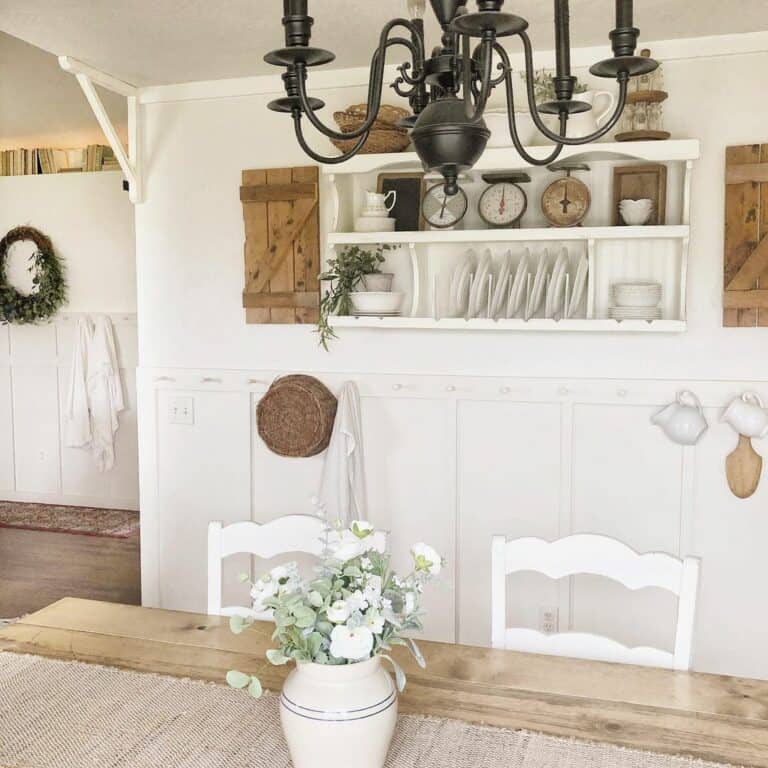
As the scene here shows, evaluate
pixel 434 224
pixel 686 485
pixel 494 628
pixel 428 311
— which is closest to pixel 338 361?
pixel 428 311

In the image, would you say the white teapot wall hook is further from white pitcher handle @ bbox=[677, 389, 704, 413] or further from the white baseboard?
the white baseboard

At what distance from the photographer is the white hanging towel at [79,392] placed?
539cm

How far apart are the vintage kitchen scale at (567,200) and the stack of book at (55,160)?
3.44 meters

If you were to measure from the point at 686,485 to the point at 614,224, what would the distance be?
2.95 ft

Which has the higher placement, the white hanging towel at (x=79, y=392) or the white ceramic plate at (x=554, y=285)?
the white ceramic plate at (x=554, y=285)

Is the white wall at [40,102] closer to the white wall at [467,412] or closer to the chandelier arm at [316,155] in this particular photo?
the white wall at [467,412]

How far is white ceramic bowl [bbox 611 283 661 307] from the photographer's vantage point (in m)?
2.77

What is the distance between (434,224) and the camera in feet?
9.91

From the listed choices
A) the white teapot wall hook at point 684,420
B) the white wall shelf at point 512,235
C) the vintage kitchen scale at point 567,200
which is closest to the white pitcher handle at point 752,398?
the white teapot wall hook at point 684,420

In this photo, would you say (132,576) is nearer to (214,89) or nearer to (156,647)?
(214,89)

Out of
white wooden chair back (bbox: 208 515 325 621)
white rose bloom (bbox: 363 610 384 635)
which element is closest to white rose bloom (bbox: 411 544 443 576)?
white rose bloom (bbox: 363 610 384 635)

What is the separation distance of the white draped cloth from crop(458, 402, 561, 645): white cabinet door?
298cm

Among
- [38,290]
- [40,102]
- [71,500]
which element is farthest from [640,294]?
[40,102]

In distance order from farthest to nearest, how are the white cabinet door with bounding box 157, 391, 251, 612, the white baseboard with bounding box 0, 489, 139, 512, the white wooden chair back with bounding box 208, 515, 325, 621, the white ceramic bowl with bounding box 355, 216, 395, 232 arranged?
the white baseboard with bounding box 0, 489, 139, 512 → the white cabinet door with bounding box 157, 391, 251, 612 → the white ceramic bowl with bounding box 355, 216, 395, 232 → the white wooden chair back with bounding box 208, 515, 325, 621
